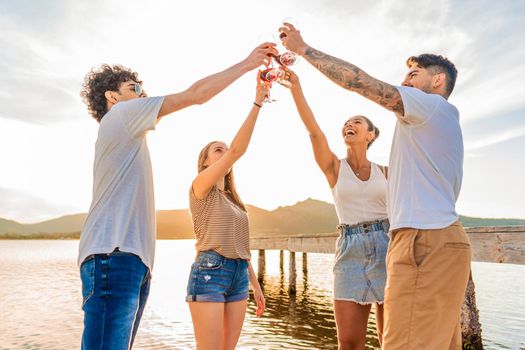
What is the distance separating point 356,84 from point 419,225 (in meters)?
0.94

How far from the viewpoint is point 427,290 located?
7.44ft

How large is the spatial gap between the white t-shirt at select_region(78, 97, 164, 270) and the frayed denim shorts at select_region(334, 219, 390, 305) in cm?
179

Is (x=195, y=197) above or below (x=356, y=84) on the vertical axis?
below

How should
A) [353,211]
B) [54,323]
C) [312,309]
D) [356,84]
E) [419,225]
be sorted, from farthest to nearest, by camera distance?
[312,309]
[54,323]
[353,211]
[356,84]
[419,225]

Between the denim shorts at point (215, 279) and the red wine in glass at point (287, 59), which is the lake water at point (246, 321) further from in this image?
the red wine in glass at point (287, 59)

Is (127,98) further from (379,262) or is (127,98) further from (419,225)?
(379,262)

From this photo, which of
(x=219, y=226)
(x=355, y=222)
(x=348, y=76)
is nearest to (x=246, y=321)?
(x=355, y=222)

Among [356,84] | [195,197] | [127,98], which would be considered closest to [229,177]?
[195,197]

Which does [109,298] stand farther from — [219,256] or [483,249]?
[483,249]

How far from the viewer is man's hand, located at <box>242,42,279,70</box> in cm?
297

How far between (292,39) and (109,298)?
6.81 feet

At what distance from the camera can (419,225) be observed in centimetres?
237

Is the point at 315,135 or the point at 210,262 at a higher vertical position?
the point at 315,135

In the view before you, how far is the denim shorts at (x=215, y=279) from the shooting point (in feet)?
10.6
